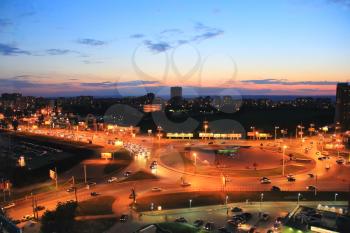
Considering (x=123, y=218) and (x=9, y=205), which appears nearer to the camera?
(x=123, y=218)

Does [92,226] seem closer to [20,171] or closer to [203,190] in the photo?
[203,190]

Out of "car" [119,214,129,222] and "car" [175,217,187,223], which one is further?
"car" [119,214,129,222]

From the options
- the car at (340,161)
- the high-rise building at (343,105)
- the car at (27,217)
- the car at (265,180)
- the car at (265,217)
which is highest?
the high-rise building at (343,105)

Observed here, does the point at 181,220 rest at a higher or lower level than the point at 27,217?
higher

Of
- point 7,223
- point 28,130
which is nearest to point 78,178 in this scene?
point 7,223

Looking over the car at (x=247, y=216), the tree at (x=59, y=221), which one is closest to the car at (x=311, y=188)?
the car at (x=247, y=216)

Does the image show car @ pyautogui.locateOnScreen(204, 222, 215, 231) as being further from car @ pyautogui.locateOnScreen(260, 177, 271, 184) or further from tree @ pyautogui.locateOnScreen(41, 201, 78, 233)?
car @ pyautogui.locateOnScreen(260, 177, 271, 184)

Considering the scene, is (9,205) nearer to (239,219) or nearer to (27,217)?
(27,217)

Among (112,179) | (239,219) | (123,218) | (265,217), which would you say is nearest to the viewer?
(239,219)

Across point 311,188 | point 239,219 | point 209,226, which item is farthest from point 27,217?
point 311,188

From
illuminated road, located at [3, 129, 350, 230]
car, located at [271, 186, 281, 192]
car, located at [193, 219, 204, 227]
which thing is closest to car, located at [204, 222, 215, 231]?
car, located at [193, 219, 204, 227]

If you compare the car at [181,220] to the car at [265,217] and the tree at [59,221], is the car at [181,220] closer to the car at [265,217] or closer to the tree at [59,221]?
the car at [265,217]
